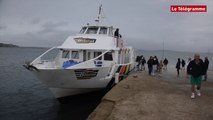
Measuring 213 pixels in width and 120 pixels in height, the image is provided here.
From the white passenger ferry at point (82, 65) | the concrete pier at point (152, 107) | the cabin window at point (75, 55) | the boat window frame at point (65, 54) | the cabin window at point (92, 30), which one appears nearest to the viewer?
the concrete pier at point (152, 107)

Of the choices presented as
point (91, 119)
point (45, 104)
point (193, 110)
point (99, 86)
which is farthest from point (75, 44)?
point (193, 110)

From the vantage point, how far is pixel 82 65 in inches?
362

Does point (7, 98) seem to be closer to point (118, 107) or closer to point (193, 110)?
point (118, 107)

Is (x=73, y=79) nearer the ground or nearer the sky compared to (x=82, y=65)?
nearer the ground

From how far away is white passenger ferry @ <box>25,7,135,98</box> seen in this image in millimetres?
8797

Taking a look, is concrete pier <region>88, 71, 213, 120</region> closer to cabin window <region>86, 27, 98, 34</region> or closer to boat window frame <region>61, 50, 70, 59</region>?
boat window frame <region>61, 50, 70, 59</region>

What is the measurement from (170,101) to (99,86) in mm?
4630

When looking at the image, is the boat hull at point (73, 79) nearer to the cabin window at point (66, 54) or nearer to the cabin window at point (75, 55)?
the cabin window at point (75, 55)

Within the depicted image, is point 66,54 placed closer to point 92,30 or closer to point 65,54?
point 65,54

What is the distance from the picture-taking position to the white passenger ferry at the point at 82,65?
8.80 m

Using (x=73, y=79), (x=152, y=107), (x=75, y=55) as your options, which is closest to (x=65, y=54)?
(x=75, y=55)

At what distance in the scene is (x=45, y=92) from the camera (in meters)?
14.6

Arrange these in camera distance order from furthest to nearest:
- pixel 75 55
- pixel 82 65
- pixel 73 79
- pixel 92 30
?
pixel 92 30 < pixel 75 55 < pixel 82 65 < pixel 73 79

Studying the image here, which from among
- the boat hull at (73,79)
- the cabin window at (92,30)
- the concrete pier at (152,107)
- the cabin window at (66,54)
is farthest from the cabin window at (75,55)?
the concrete pier at (152,107)
